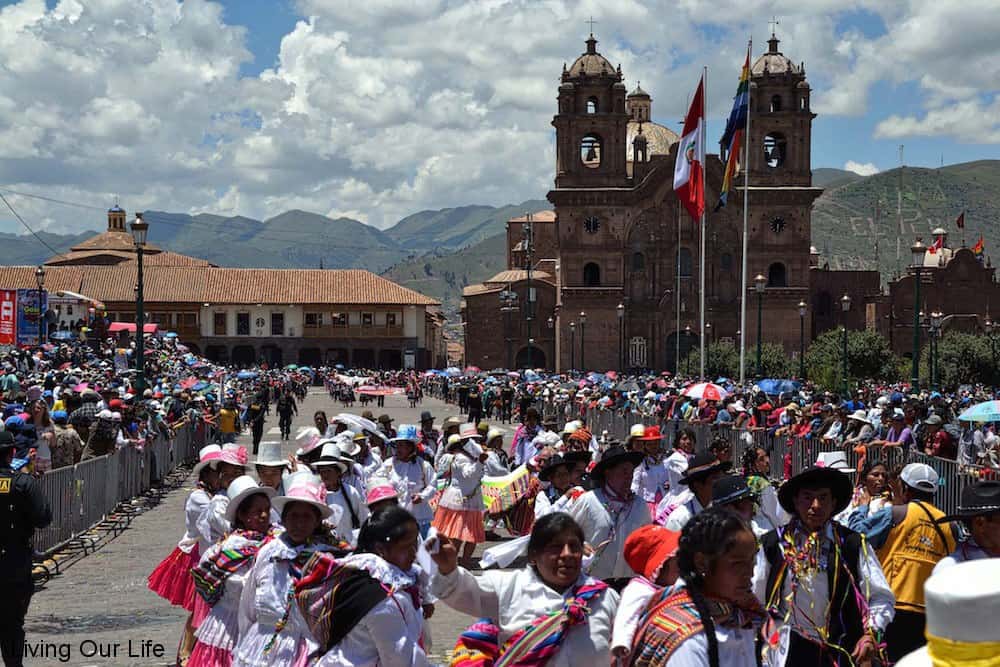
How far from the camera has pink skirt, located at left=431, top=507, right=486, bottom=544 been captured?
13.4 metres

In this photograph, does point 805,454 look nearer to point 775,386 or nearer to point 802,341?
point 775,386

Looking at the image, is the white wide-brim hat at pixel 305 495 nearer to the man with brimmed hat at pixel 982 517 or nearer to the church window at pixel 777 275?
the man with brimmed hat at pixel 982 517

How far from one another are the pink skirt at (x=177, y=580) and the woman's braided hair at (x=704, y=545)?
178 inches

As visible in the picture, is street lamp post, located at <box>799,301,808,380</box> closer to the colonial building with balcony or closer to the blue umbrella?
the blue umbrella

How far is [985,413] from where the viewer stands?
1777 centimetres

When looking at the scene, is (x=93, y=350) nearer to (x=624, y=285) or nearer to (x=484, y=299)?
(x=624, y=285)

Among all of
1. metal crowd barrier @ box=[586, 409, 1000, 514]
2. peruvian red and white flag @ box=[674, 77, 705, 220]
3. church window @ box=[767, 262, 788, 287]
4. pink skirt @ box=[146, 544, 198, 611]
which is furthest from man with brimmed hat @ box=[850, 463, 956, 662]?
church window @ box=[767, 262, 788, 287]

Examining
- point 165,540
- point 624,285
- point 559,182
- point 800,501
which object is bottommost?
point 165,540

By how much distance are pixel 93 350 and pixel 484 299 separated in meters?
48.2

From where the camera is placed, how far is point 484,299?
93125 mm

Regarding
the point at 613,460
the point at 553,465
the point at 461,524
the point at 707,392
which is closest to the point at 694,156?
the point at 707,392

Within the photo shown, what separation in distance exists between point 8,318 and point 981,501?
31.8 meters

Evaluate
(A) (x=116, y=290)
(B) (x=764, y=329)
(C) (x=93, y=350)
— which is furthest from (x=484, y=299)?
(C) (x=93, y=350)

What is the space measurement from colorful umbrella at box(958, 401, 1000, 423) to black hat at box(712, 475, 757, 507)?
11922mm
